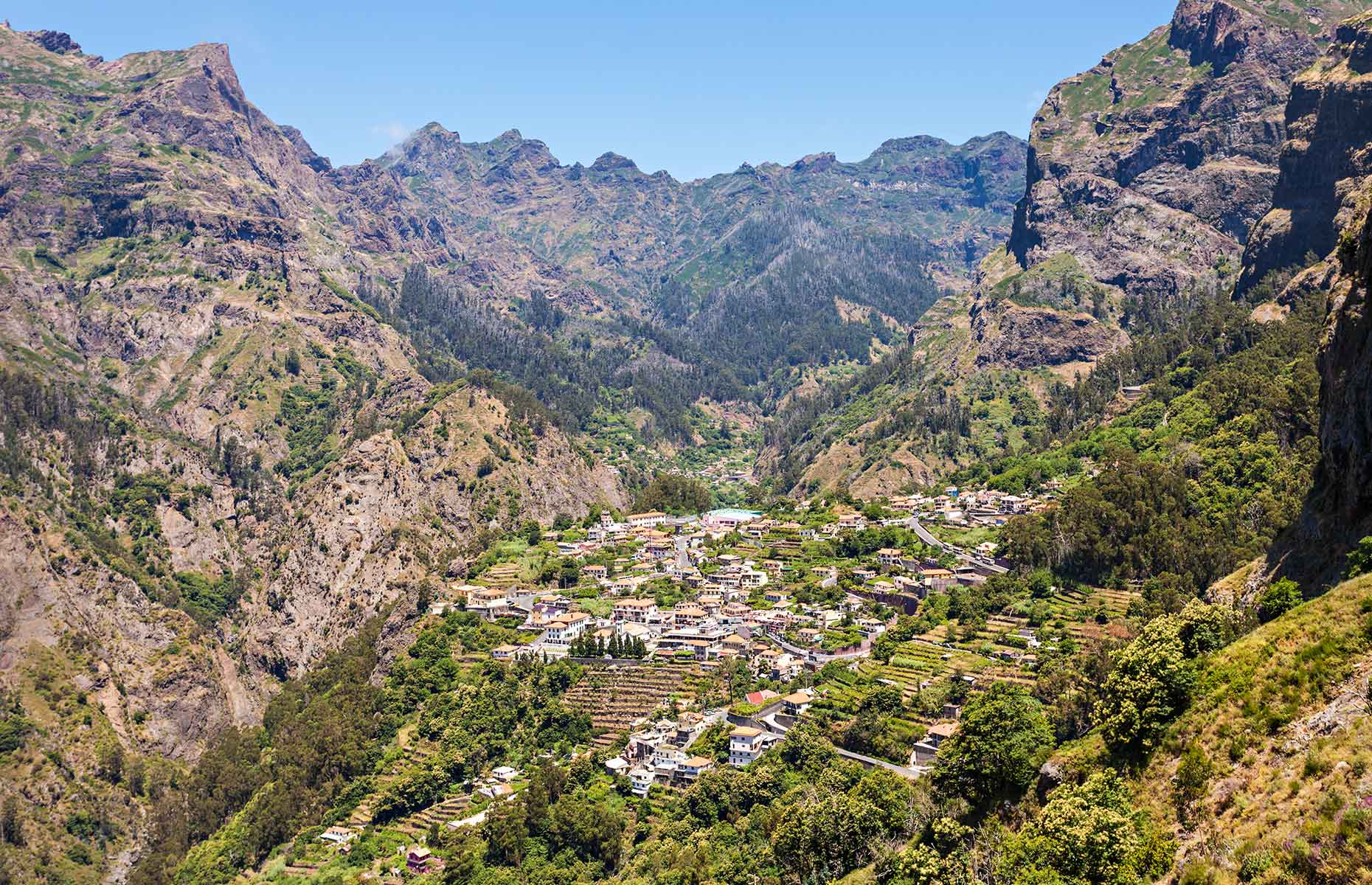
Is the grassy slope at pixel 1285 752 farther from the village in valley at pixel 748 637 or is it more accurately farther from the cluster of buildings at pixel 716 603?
the cluster of buildings at pixel 716 603

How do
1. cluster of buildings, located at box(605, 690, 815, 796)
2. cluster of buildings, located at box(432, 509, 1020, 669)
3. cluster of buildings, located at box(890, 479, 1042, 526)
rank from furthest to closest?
cluster of buildings, located at box(890, 479, 1042, 526) < cluster of buildings, located at box(432, 509, 1020, 669) < cluster of buildings, located at box(605, 690, 815, 796)

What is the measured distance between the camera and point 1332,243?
172 metres

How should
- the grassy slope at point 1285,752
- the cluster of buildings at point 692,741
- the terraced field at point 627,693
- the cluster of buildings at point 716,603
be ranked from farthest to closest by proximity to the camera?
the cluster of buildings at point 716,603
the terraced field at point 627,693
the cluster of buildings at point 692,741
the grassy slope at point 1285,752

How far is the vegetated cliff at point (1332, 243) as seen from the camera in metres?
53.3

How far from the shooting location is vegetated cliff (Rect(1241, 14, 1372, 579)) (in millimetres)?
53344

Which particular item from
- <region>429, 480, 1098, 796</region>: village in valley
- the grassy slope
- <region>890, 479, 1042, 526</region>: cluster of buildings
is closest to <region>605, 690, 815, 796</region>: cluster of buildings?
<region>429, 480, 1098, 796</region>: village in valley

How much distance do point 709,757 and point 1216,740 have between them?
50877mm

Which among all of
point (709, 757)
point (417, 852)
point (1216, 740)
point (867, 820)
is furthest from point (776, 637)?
point (1216, 740)

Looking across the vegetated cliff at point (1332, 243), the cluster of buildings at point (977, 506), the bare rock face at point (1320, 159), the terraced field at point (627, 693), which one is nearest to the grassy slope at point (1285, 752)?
the vegetated cliff at point (1332, 243)

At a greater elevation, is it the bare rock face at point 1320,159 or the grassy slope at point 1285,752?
the bare rock face at point 1320,159

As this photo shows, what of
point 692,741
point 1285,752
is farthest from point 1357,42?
point 1285,752

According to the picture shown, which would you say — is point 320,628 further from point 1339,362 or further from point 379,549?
point 1339,362

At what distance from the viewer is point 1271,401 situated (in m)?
121

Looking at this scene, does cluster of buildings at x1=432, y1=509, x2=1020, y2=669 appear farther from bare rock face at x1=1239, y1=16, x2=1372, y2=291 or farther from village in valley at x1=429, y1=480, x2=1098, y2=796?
bare rock face at x1=1239, y1=16, x2=1372, y2=291
